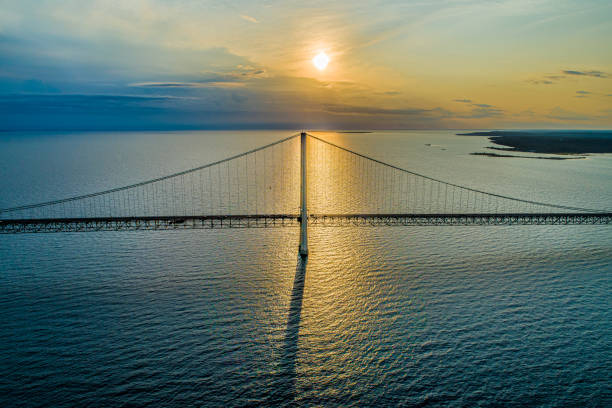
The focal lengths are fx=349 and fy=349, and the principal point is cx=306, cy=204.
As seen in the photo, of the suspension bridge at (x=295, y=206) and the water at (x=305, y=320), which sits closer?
the water at (x=305, y=320)

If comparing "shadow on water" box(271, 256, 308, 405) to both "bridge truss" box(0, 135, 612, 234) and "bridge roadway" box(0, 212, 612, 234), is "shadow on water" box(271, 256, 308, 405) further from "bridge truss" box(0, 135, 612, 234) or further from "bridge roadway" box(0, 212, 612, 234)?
"bridge truss" box(0, 135, 612, 234)

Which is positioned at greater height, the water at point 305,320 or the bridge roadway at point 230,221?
the bridge roadway at point 230,221

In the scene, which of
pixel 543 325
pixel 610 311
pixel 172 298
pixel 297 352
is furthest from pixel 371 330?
pixel 610 311

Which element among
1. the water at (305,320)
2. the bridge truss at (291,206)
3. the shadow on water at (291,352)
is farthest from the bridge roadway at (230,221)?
the shadow on water at (291,352)

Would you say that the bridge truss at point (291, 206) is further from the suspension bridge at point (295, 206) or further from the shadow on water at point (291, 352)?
the shadow on water at point (291, 352)

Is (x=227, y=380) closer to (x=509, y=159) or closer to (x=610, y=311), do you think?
(x=610, y=311)

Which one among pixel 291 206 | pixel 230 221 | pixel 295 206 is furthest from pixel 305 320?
pixel 295 206
